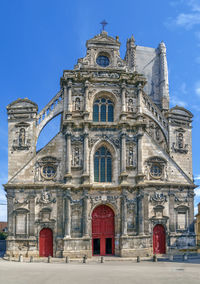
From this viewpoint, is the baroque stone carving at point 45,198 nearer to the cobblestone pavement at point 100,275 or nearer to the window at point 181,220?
the cobblestone pavement at point 100,275

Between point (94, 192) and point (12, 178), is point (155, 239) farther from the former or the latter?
point (12, 178)

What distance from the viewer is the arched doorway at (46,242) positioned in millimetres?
32097

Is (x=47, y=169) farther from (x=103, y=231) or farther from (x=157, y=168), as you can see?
(x=157, y=168)

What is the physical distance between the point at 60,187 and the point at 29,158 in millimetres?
3850

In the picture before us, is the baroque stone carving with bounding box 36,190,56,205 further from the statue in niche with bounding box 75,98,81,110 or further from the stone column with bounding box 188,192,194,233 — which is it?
the stone column with bounding box 188,192,194,233

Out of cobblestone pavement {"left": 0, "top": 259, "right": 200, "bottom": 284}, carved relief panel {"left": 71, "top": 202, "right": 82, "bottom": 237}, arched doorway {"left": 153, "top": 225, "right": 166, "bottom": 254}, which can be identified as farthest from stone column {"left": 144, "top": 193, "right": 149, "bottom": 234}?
cobblestone pavement {"left": 0, "top": 259, "right": 200, "bottom": 284}

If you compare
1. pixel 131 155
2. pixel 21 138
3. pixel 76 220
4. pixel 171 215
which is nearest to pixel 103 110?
Answer: pixel 131 155

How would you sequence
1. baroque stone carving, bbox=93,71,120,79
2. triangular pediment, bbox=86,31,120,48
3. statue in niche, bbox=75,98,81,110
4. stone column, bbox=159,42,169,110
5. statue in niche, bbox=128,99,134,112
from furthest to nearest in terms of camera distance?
stone column, bbox=159,42,169,110, triangular pediment, bbox=86,31,120,48, baroque stone carving, bbox=93,71,120,79, statue in niche, bbox=128,99,134,112, statue in niche, bbox=75,98,81,110

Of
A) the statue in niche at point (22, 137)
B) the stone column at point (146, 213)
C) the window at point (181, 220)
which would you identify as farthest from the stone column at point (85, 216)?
the window at point (181, 220)

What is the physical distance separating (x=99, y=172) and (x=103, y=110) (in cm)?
594

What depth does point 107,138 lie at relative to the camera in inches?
1353

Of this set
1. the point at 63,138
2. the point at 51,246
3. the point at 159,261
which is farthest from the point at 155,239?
the point at 63,138

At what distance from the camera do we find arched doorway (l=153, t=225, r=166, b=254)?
3366 cm

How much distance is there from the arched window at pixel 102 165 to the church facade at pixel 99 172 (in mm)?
90
